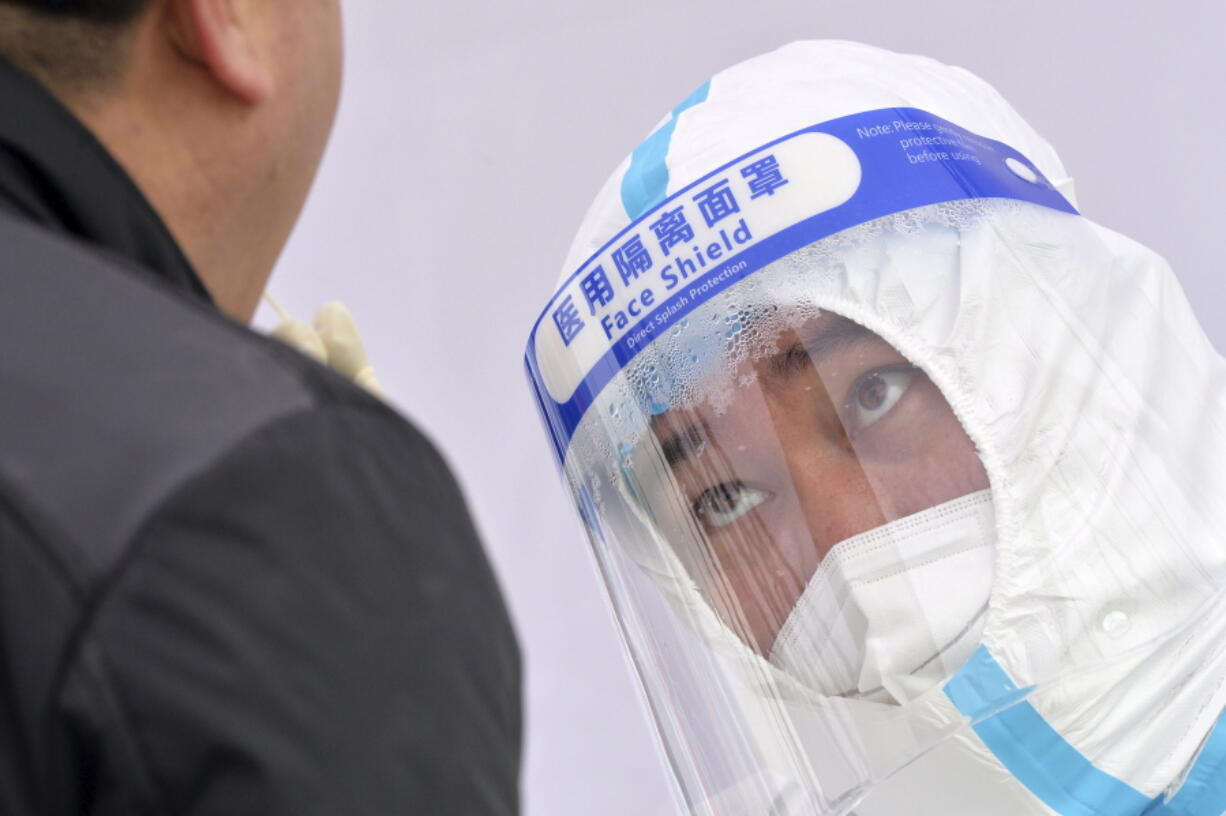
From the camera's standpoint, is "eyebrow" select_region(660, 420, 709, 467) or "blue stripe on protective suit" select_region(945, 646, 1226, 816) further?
"eyebrow" select_region(660, 420, 709, 467)

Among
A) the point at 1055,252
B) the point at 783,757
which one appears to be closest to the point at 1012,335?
the point at 1055,252

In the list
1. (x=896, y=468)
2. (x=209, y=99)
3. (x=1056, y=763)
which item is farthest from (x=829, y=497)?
(x=209, y=99)

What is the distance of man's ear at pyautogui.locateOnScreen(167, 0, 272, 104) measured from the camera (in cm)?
66

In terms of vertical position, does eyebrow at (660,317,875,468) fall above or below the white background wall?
below

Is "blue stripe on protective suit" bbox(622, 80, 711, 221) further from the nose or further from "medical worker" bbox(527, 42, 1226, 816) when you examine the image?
the nose

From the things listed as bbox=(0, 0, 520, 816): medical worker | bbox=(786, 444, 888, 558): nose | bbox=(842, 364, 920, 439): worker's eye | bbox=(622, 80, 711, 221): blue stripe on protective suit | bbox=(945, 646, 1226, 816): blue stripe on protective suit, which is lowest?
bbox=(945, 646, 1226, 816): blue stripe on protective suit

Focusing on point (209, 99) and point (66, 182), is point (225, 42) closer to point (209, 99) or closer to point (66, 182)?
point (209, 99)

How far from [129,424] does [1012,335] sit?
90 cm

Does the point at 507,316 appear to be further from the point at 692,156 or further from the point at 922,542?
the point at 922,542

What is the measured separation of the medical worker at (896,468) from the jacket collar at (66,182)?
2.21 ft

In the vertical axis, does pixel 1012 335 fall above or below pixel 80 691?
above

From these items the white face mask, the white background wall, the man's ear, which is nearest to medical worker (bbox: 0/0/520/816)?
the man's ear

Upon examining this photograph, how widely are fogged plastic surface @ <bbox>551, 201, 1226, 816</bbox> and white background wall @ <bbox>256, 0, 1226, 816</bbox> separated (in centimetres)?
57

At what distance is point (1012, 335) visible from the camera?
118 cm
